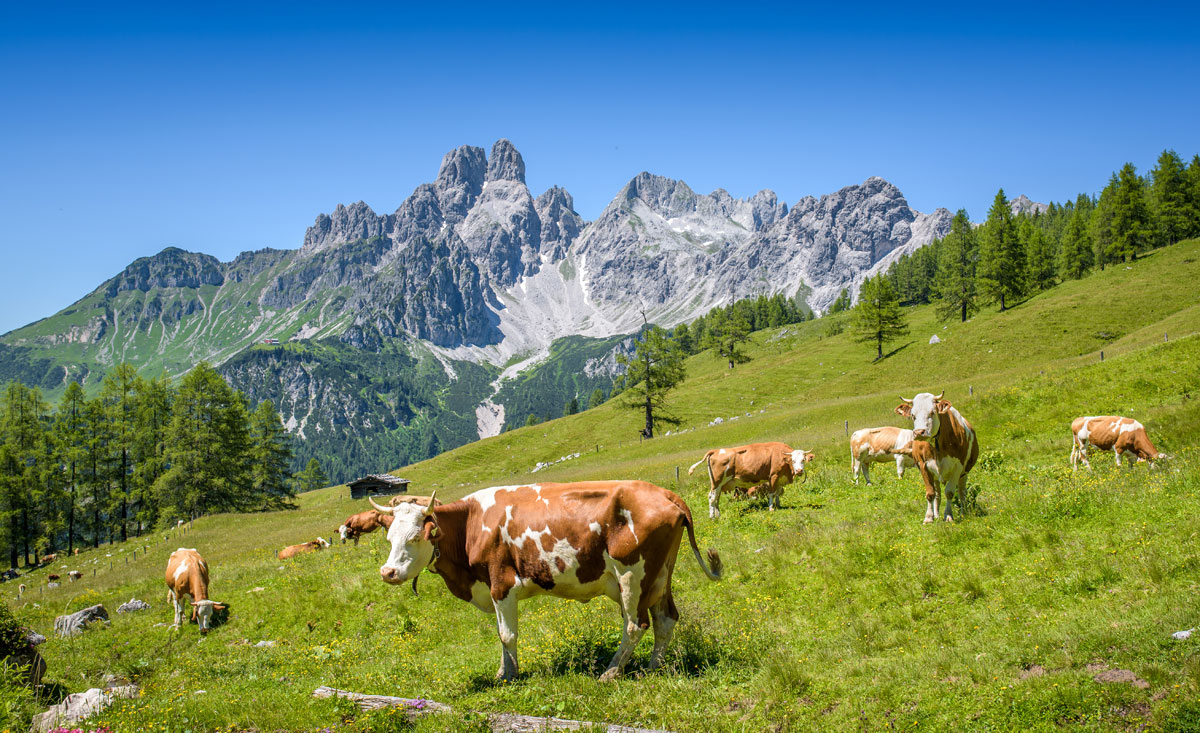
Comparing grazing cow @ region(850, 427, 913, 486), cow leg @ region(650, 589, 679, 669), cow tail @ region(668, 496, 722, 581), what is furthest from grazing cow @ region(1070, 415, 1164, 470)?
cow leg @ region(650, 589, 679, 669)

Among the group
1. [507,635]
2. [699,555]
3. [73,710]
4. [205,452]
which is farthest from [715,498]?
[205,452]

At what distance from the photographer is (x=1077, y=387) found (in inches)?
1101

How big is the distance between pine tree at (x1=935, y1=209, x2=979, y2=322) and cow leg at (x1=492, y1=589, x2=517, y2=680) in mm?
88971

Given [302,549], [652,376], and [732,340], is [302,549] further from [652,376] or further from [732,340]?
[732,340]

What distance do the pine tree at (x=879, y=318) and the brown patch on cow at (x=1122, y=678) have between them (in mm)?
75496

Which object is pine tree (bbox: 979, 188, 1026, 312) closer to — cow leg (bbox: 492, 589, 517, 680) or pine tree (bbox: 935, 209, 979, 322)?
pine tree (bbox: 935, 209, 979, 322)

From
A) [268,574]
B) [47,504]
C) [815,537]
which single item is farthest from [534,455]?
[815,537]

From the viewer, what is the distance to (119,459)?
61.2 metres

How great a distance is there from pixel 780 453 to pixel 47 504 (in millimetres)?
69489

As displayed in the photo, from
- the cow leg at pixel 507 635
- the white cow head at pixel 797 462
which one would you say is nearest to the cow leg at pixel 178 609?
the cow leg at pixel 507 635

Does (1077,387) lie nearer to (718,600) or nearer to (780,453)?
(780,453)

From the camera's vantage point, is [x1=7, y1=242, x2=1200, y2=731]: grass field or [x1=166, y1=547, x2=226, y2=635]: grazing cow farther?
[x1=166, y1=547, x2=226, y2=635]: grazing cow

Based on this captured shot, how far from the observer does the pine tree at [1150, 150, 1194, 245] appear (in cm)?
8069

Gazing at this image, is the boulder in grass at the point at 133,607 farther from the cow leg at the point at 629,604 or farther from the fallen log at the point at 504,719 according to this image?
the cow leg at the point at 629,604
